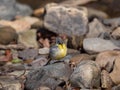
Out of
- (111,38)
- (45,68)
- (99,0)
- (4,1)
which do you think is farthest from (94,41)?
(99,0)

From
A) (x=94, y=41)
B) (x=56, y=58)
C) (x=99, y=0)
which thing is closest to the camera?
(x=56, y=58)

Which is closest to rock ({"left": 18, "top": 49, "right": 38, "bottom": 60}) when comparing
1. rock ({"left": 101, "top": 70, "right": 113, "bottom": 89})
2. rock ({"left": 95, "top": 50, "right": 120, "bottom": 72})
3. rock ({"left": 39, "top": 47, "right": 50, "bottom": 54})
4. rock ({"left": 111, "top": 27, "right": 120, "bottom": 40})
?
rock ({"left": 39, "top": 47, "right": 50, "bottom": 54})

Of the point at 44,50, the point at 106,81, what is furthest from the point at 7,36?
the point at 106,81

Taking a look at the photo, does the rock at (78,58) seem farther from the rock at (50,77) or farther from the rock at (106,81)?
the rock at (106,81)

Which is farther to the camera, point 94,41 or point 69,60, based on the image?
point 94,41

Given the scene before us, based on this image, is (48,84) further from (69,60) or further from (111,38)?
(111,38)

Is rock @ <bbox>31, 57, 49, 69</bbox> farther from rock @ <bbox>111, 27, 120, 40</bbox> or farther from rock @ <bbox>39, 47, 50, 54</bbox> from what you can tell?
rock @ <bbox>111, 27, 120, 40</bbox>

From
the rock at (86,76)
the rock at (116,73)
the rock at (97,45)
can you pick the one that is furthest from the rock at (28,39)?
the rock at (116,73)

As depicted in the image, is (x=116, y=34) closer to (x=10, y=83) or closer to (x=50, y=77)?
(x=50, y=77)
